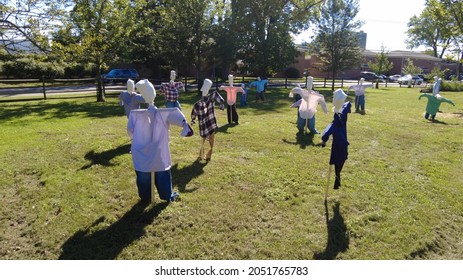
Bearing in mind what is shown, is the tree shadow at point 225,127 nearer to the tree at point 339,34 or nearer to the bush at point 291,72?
the tree at point 339,34

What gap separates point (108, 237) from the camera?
454 centimetres

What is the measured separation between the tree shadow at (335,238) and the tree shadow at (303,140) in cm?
406

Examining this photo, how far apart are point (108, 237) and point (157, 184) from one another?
109 cm

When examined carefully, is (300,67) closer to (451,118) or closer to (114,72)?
(114,72)

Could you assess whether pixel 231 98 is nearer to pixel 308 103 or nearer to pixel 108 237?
pixel 308 103

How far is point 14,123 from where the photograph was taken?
11633 mm

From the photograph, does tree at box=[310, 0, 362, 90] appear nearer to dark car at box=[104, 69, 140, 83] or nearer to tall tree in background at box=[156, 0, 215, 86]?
tall tree in background at box=[156, 0, 215, 86]

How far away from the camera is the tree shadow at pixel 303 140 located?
30.8 ft

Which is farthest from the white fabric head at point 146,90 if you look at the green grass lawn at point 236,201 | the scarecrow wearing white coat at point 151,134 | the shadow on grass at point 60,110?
the shadow on grass at point 60,110

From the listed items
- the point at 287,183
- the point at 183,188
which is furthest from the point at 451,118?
the point at 183,188

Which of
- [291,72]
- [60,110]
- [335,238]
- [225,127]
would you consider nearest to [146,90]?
[335,238]
